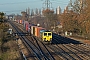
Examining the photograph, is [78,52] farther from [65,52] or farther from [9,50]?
[9,50]

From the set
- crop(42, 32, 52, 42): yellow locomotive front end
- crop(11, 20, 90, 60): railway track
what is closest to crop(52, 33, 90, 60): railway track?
crop(11, 20, 90, 60): railway track

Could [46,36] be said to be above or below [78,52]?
above

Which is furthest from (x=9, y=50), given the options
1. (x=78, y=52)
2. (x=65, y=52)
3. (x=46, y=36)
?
(x=78, y=52)

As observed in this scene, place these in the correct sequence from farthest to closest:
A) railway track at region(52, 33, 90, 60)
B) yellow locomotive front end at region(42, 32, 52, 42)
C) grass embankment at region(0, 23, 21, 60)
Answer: yellow locomotive front end at region(42, 32, 52, 42) < railway track at region(52, 33, 90, 60) < grass embankment at region(0, 23, 21, 60)

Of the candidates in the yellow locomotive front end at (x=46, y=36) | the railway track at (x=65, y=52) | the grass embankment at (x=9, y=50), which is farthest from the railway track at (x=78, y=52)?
the grass embankment at (x=9, y=50)

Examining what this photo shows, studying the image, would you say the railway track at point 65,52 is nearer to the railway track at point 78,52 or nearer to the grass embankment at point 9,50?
the railway track at point 78,52

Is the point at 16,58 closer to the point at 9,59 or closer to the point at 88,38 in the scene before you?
the point at 9,59

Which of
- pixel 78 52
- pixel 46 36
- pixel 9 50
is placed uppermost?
pixel 46 36

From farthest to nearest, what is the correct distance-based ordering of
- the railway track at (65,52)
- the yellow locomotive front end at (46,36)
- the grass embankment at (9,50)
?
the yellow locomotive front end at (46,36) < the railway track at (65,52) < the grass embankment at (9,50)

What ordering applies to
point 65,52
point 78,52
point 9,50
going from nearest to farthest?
point 65,52, point 78,52, point 9,50

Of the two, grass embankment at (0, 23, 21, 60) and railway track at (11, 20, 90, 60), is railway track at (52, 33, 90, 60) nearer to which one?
railway track at (11, 20, 90, 60)

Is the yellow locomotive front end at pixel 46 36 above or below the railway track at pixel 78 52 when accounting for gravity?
above

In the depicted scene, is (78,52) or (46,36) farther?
(46,36)

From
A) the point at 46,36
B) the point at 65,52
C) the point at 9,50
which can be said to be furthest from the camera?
the point at 46,36
